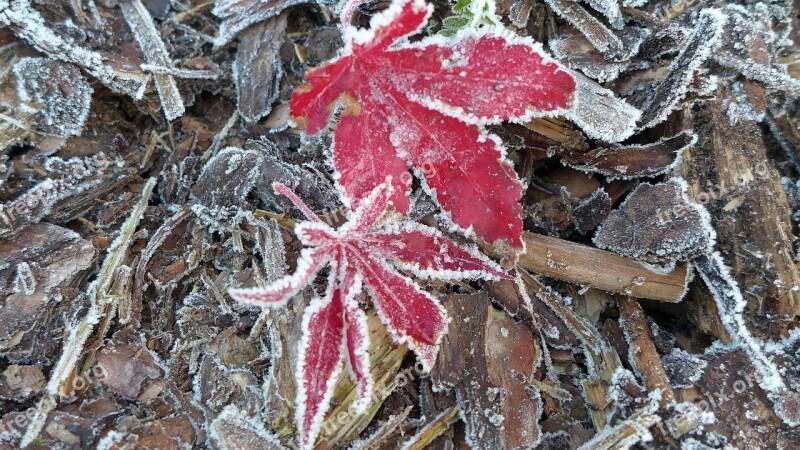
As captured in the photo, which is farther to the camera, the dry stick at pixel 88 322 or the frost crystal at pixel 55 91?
the frost crystal at pixel 55 91

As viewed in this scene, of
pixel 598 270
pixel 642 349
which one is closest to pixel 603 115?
pixel 598 270

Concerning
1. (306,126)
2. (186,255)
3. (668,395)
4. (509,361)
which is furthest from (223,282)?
(668,395)

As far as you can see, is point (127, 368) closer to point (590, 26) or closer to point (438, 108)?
point (438, 108)

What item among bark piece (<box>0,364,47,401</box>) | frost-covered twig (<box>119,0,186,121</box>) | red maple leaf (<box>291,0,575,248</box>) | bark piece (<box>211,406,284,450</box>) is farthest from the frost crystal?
bark piece (<box>211,406,284,450</box>)

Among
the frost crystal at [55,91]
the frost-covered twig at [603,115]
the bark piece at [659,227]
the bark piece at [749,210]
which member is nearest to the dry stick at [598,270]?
the bark piece at [659,227]

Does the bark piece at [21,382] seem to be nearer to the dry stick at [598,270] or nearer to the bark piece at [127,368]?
the bark piece at [127,368]

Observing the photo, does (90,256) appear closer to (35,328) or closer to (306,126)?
(35,328)
